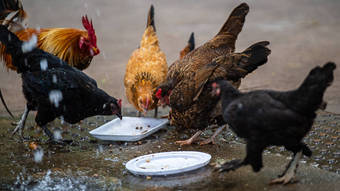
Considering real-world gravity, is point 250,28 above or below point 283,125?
above

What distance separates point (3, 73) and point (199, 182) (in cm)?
607

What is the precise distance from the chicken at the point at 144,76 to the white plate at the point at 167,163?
143 centimetres

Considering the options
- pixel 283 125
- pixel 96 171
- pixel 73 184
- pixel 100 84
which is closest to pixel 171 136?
pixel 96 171

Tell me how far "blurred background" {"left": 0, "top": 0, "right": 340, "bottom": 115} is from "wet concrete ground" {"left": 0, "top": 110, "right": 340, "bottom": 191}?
1.54 metres

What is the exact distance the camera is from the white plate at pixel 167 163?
3.05m

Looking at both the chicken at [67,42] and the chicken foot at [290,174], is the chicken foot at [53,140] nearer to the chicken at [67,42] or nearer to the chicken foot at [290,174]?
the chicken at [67,42]

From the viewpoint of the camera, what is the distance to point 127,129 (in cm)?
471

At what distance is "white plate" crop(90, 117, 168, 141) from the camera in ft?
13.9

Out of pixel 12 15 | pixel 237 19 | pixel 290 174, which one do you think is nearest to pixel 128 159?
pixel 290 174

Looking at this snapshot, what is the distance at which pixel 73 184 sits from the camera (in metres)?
2.94

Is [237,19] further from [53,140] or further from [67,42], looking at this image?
[53,140]

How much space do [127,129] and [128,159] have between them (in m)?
1.06

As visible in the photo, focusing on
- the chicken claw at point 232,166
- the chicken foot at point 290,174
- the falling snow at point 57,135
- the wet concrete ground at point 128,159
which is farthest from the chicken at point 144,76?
the chicken foot at point 290,174

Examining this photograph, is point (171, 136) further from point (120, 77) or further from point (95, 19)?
point (95, 19)
